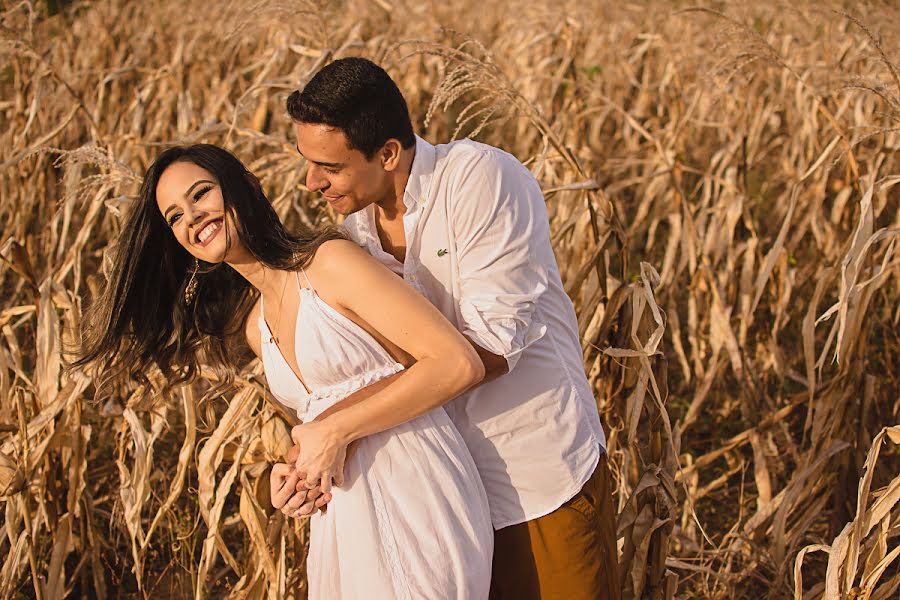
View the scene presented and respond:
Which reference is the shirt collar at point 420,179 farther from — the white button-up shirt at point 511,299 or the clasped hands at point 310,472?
the clasped hands at point 310,472

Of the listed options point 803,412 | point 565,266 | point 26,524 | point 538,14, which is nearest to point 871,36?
point 565,266

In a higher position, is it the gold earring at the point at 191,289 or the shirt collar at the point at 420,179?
the shirt collar at the point at 420,179

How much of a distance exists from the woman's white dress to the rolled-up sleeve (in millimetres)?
193

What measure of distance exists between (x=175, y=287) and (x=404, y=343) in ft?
1.95

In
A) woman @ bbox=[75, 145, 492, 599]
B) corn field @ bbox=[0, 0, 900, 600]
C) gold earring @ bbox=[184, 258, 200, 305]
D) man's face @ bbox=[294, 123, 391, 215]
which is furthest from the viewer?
corn field @ bbox=[0, 0, 900, 600]

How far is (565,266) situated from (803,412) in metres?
1.28

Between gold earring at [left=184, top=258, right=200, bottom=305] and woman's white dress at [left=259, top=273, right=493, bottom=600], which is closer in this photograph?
woman's white dress at [left=259, top=273, right=493, bottom=600]

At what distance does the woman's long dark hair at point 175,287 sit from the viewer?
1.70 m

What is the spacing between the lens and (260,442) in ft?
7.18

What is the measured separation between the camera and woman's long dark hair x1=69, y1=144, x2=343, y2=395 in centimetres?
170

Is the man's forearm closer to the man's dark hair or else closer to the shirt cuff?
the shirt cuff

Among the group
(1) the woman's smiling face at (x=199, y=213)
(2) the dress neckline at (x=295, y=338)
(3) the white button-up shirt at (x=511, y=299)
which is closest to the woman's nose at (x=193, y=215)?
(1) the woman's smiling face at (x=199, y=213)

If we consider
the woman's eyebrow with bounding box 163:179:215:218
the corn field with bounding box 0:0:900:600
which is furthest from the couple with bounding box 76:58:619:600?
the corn field with bounding box 0:0:900:600

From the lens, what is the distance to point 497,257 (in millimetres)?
1598
